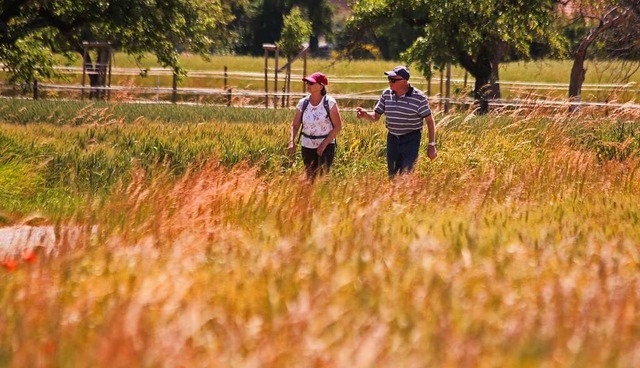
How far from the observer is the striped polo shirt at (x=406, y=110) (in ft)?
38.6

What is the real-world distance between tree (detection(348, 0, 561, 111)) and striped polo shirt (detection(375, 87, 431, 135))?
1771 cm

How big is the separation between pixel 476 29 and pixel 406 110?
23730mm

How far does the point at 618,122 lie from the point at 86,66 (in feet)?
104

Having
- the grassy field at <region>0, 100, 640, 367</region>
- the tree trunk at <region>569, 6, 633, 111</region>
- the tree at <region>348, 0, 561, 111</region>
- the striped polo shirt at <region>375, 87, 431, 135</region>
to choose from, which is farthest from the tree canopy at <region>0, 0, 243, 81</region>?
the grassy field at <region>0, 100, 640, 367</region>

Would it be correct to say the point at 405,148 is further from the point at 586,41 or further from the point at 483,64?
the point at 483,64

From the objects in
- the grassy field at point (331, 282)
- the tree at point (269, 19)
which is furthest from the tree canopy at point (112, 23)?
the tree at point (269, 19)

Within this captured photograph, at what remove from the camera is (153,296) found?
13.0 ft

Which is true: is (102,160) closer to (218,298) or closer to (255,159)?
(255,159)

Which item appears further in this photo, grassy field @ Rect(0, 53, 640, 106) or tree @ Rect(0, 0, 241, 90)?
grassy field @ Rect(0, 53, 640, 106)

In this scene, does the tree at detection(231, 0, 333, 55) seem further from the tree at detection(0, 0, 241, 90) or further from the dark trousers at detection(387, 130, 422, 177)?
the dark trousers at detection(387, 130, 422, 177)

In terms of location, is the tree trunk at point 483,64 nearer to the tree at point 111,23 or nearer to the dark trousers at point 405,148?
the tree at point 111,23

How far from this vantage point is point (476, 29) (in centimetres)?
3497

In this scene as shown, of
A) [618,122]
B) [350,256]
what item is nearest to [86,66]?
[618,122]

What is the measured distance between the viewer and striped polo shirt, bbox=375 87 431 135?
38.6ft
